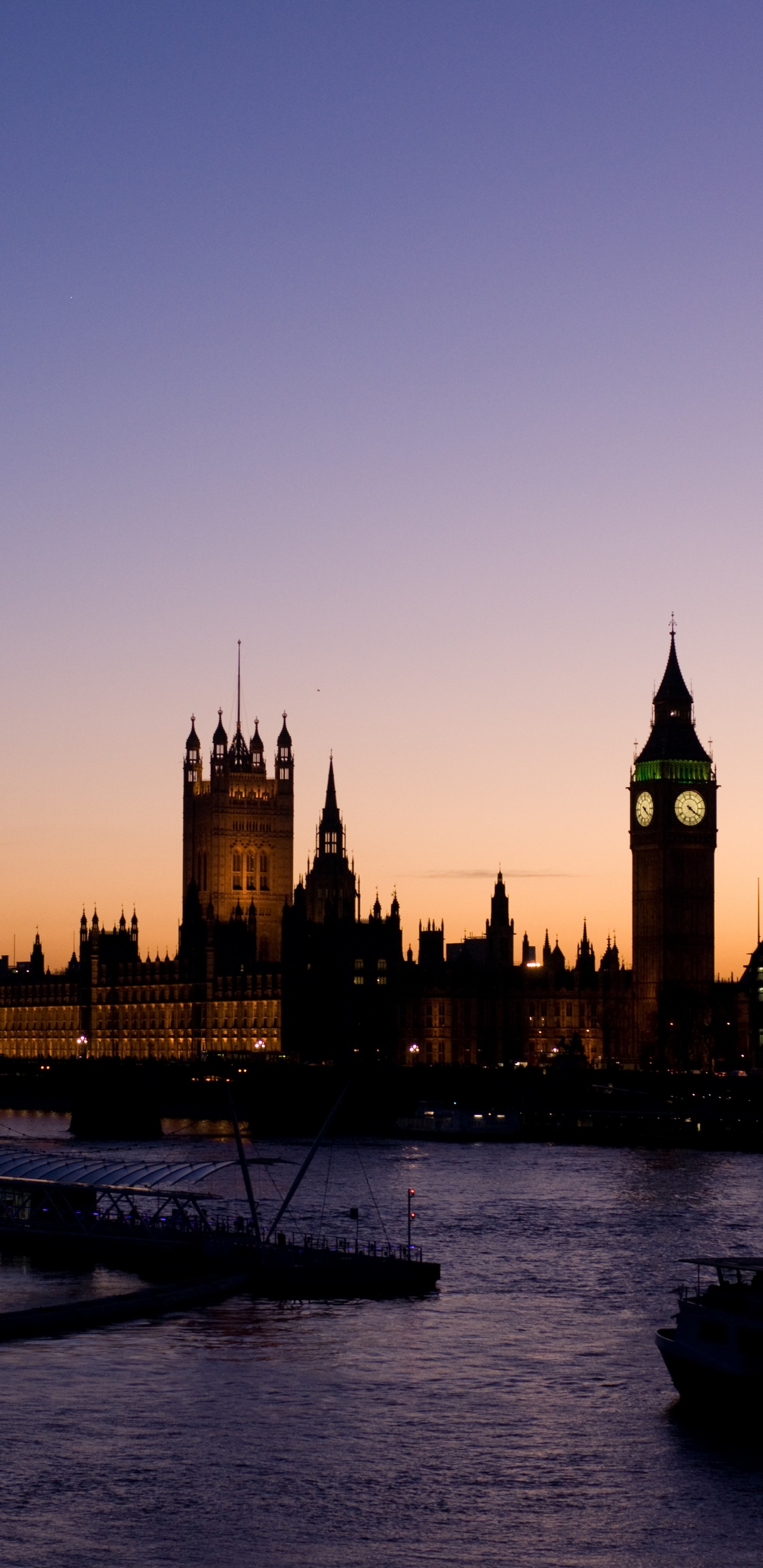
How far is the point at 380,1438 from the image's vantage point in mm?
48250

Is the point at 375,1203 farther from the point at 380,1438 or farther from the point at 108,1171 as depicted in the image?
the point at 380,1438

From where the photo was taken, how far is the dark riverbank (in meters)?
154

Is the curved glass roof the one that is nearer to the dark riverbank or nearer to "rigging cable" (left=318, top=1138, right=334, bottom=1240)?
"rigging cable" (left=318, top=1138, right=334, bottom=1240)

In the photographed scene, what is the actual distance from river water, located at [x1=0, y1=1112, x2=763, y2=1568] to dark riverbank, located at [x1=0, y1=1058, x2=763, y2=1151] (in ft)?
255

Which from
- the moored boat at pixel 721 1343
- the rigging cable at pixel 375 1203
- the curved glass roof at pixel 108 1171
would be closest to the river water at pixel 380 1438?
the moored boat at pixel 721 1343

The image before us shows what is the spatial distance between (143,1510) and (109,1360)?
42.2 feet

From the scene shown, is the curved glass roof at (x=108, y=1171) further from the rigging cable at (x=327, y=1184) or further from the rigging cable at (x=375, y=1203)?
the rigging cable at (x=375, y=1203)

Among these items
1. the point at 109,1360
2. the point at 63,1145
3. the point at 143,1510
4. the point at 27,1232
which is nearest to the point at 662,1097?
the point at 63,1145

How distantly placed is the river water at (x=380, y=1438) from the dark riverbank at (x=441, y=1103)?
7783cm

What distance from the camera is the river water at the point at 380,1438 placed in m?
40.5

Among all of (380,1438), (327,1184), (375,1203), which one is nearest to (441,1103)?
(327,1184)

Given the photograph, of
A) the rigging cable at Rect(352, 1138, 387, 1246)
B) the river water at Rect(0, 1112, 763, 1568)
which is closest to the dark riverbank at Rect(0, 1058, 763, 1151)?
the rigging cable at Rect(352, 1138, 387, 1246)

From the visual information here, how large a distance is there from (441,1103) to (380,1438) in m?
135

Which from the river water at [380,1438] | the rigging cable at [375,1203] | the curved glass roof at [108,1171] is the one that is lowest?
the river water at [380,1438]
